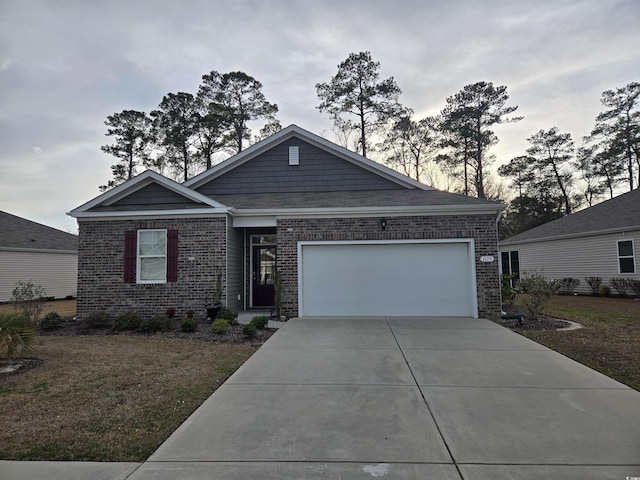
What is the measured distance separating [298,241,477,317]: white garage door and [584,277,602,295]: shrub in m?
10.8

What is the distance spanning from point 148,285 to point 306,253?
4330 mm

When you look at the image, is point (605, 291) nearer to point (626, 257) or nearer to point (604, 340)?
point (626, 257)

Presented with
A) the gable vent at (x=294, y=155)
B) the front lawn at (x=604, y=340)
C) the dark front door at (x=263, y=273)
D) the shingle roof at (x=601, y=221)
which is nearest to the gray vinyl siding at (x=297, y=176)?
the gable vent at (x=294, y=155)

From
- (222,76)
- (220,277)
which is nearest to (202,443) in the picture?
(220,277)

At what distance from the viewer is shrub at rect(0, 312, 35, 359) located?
5.48 m

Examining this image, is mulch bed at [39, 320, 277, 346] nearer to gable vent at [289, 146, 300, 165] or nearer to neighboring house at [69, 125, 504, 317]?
neighboring house at [69, 125, 504, 317]

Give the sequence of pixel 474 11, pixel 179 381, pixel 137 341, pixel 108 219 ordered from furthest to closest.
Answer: pixel 108 219
pixel 474 11
pixel 137 341
pixel 179 381

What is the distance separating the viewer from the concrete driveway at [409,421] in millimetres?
2756

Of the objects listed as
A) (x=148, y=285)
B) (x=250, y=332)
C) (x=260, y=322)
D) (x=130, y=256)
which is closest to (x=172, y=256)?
(x=148, y=285)

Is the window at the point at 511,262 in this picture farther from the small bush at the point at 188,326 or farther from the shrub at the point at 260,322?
the small bush at the point at 188,326

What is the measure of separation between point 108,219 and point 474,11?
11.0m

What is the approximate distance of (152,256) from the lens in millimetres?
9969

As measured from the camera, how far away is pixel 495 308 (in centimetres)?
950

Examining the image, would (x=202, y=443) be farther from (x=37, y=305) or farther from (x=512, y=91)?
(x=512, y=91)
